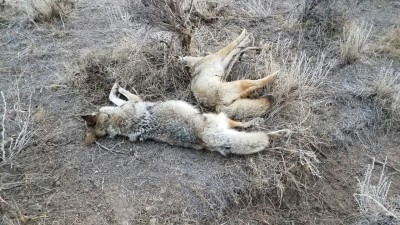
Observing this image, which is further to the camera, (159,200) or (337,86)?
(337,86)

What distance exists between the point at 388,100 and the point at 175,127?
2.31m

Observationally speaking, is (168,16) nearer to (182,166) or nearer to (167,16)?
(167,16)

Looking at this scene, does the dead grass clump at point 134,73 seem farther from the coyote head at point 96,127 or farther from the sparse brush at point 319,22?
the sparse brush at point 319,22

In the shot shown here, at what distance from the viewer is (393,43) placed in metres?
4.91

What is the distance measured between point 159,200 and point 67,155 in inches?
44.3

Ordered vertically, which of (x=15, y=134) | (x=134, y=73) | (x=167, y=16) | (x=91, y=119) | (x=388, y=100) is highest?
(x=167, y=16)

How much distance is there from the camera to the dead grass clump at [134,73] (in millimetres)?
4535

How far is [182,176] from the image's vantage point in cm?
364

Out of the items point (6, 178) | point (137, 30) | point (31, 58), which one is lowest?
point (6, 178)

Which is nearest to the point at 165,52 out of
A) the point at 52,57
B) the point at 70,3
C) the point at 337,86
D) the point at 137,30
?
the point at 137,30

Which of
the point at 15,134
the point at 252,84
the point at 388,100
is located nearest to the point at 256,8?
the point at 252,84

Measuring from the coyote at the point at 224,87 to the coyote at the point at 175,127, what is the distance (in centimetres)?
14

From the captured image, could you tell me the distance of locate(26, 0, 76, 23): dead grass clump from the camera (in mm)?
5852

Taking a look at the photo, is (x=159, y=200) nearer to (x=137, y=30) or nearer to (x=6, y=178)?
(x=6, y=178)
